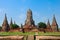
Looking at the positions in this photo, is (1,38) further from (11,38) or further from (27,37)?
(27,37)

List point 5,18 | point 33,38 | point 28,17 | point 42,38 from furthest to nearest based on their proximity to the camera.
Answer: point 5,18
point 28,17
point 33,38
point 42,38

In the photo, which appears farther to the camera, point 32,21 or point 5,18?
point 5,18

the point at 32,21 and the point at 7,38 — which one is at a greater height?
the point at 32,21

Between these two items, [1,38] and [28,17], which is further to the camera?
[28,17]

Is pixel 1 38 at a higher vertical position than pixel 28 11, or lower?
lower

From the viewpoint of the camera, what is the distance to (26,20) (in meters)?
81.0

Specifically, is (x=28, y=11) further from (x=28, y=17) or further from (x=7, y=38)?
(x=7, y=38)

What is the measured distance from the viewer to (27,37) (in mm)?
5117

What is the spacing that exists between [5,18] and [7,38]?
8553 centimetres

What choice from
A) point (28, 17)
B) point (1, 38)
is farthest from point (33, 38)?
point (28, 17)

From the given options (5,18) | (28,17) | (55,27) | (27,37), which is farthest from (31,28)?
(27,37)

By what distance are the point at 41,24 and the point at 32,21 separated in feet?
43.3

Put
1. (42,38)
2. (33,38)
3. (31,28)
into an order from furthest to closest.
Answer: (31,28), (33,38), (42,38)

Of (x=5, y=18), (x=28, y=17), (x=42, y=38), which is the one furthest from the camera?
(x=5, y=18)
